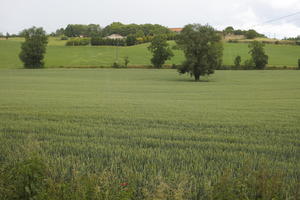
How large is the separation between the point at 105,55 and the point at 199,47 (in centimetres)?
6502

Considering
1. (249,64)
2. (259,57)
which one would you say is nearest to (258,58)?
(259,57)

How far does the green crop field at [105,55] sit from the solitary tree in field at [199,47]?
141ft

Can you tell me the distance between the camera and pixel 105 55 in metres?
108

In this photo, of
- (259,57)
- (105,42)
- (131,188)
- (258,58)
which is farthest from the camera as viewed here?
(105,42)

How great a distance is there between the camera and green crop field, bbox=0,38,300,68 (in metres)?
93.7

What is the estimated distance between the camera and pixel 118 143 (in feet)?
25.6

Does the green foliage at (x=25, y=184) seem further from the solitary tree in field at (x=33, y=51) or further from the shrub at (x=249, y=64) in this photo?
the shrub at (x=249, y=64)

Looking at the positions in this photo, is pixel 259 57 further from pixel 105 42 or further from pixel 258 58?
pixel 105 42

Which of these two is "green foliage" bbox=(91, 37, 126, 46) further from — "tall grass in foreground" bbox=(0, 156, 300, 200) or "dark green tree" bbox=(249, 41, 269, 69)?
"tall grass in foreground" bbox=(0, 156, 300, 200)

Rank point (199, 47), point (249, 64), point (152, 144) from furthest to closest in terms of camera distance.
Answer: point (249, 64), point (199, 47), point (152, 144)

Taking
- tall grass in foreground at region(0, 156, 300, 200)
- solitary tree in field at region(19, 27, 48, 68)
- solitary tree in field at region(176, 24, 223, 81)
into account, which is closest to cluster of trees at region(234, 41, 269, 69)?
solitary tree in field at region(176, 24, 223, 81)

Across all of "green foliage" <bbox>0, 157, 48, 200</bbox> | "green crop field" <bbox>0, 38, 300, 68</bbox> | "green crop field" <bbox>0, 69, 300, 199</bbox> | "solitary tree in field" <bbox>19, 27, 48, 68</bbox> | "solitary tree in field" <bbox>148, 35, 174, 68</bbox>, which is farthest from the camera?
"green crop field" <bbox>0, 38, 300, 68</bbox>

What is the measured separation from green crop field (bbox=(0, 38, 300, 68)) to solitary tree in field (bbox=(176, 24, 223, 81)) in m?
42.9

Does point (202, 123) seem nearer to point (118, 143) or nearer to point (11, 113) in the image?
point (118, 143)
